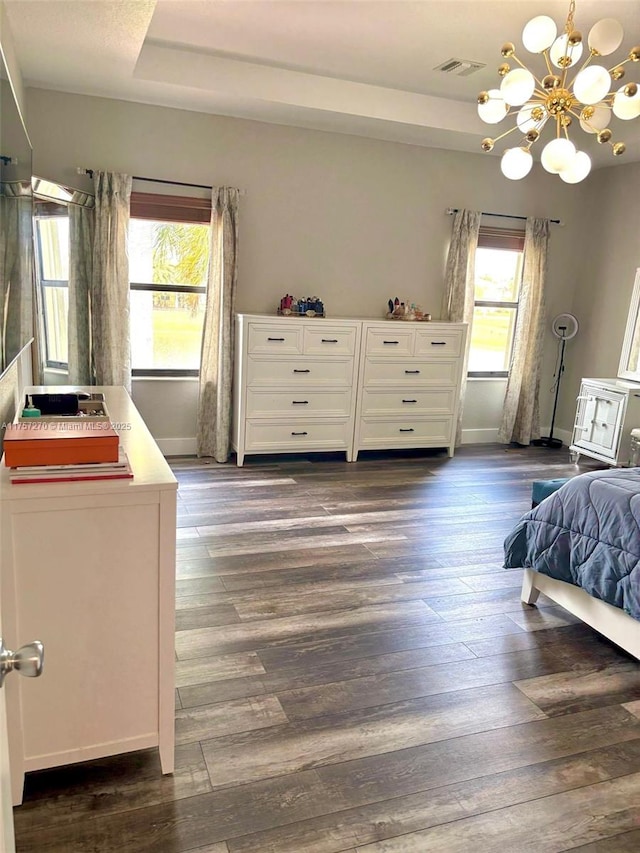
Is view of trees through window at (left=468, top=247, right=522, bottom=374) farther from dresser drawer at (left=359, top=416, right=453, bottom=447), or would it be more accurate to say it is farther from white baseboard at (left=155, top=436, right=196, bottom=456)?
white baseboard at (left=155, top=436, right=196, bottom=456)

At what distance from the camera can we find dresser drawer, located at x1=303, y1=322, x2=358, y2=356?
5.07m

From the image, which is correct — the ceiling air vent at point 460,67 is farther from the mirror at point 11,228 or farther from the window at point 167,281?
the mirror at point 11,228

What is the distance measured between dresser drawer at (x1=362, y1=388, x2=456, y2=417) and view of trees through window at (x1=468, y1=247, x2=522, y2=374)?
2.31ft

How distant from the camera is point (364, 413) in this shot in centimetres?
541

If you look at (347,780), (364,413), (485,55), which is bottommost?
(347,780)

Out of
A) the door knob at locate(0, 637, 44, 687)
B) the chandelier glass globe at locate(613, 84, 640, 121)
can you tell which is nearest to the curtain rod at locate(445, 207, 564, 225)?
the chandelier glass globe at locate(613, 84, 640, 121)

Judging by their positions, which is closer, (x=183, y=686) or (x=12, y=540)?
(x=12, y=540)

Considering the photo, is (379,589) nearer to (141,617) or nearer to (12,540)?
(141,617)

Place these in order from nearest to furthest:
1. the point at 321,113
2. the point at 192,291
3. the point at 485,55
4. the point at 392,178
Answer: the point at 485,55 < the point at 321,113 < the point at 192,291 < the point at 392,178

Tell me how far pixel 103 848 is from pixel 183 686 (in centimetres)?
69

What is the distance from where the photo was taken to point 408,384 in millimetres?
5523

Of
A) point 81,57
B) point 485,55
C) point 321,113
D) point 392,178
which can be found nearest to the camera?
point 81,57

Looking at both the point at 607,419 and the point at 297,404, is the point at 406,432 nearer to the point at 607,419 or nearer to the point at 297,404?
the point at 297,404

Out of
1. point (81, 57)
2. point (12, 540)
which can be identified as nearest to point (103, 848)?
point (12, 540)
